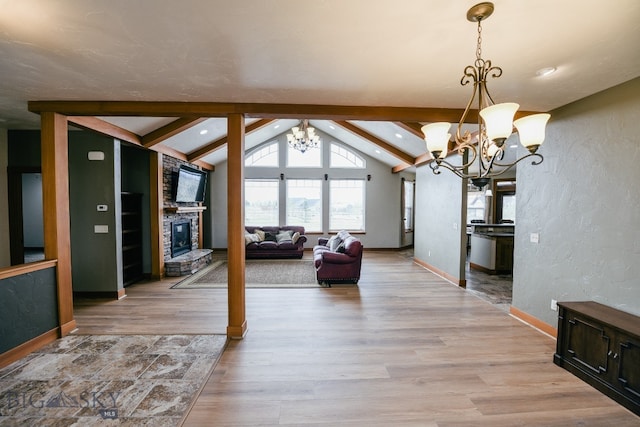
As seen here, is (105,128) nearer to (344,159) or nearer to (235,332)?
(235,332)

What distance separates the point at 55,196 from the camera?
3150 millimetres

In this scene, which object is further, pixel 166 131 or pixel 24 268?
pixel 166 131

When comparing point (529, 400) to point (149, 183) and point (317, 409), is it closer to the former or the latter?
point (317, 409)

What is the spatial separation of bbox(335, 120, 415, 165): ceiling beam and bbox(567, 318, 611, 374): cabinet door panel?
16.9 feet

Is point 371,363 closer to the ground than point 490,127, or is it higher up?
closer to the ground

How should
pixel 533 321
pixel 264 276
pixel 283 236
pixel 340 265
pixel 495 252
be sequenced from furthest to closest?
1. pixel 283 236
2. pixel 495 252
3. pixel 264 276
4. pixel 340 265
5. pixel 533 321

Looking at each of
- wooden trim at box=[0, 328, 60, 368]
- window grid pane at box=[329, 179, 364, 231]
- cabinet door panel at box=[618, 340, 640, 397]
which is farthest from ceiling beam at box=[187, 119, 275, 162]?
cabinet door panel at box=[618, 340, 640, 397]

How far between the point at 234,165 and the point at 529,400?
3461mm

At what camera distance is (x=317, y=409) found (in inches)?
81.6

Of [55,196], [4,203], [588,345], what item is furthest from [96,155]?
[588,345]

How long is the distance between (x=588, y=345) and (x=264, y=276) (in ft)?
15.9

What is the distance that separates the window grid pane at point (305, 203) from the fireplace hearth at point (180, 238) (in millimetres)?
3076

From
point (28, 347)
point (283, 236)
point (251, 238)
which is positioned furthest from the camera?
point (283, 236)

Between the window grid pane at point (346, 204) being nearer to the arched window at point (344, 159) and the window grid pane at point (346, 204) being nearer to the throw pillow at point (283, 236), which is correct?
the arched window at point (344, 159)
